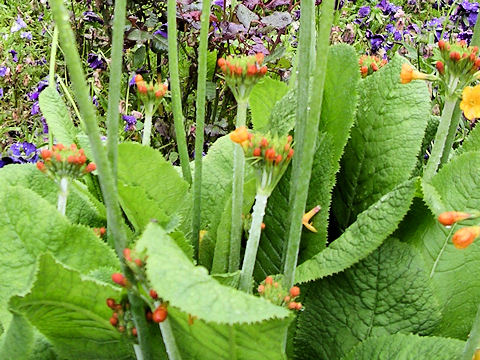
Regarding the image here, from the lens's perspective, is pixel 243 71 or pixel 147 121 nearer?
pixel 243 71

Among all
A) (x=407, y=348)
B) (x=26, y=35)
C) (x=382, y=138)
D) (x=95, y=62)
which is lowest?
(x=407, y=348)

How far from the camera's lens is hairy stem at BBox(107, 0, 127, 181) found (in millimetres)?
838

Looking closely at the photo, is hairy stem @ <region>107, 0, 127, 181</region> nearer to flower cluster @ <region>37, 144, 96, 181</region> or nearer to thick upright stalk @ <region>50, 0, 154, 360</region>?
thick upright stalk @ <region>50, 0, 154, 360</region>

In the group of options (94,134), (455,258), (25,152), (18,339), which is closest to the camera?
(94,134)

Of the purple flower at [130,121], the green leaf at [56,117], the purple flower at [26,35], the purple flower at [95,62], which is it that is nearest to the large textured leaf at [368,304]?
the green leaf at [56,117]

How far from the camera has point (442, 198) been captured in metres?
1.19

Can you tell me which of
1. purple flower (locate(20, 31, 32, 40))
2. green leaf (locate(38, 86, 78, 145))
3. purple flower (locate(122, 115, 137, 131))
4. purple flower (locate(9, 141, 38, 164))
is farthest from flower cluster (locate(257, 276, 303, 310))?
purple flower (locate(20, 31, 32, 40))

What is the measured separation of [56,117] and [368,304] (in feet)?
2.45

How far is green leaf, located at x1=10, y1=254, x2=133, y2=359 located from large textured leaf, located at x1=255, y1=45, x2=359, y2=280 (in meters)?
0.32

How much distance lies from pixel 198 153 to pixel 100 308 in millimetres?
342

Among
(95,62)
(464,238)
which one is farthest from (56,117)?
(95,62)

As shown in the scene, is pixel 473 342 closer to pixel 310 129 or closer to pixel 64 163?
pixel 310 129

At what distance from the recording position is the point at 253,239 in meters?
0.98

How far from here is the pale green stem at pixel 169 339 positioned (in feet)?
2.93
